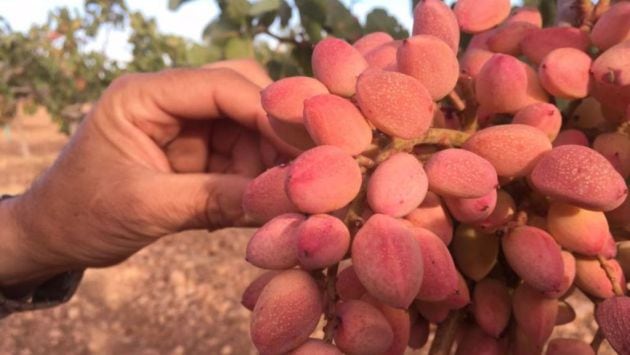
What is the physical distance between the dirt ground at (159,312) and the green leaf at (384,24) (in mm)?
1487

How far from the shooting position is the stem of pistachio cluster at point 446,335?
2.26ft

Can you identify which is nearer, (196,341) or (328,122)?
(328,122)

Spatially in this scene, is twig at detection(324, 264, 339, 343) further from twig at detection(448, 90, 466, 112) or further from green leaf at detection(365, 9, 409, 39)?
green leaf at detection(365, 9, 409, 39)

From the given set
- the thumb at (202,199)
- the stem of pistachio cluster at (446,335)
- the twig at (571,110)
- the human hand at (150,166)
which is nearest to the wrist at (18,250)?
the human hand at (150,166)

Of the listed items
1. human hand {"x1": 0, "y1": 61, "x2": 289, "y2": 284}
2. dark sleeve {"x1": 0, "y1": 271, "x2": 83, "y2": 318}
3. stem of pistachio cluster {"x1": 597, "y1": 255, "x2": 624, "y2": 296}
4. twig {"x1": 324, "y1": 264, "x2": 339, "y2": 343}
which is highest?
twig {"x1": 324, "y1": 264, "x2": 339, "y2": 343}

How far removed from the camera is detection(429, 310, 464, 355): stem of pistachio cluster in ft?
2.26

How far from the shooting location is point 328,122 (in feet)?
1.84

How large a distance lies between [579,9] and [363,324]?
0.49 meters

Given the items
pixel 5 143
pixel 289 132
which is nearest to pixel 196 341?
pixel 289 132

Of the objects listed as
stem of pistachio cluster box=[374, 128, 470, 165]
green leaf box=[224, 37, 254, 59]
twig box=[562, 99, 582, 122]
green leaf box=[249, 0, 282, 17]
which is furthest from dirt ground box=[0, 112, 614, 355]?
stem of pistachio cluster box=[374, 128, 470, 165]

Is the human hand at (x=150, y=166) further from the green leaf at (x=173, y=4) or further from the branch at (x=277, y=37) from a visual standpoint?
the green leaf at (x=173, y=4)

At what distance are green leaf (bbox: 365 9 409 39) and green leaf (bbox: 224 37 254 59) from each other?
1.06ft

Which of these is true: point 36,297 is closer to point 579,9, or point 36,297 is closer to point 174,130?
point 174,130

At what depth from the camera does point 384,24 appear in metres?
1.25
